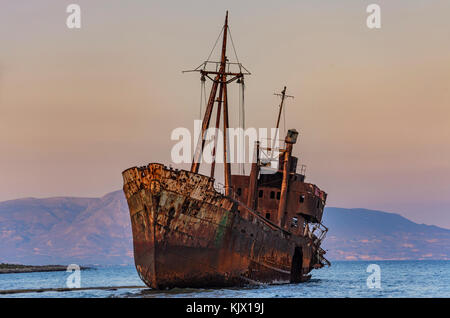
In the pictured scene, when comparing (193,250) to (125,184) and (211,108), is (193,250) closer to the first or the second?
(125,184)

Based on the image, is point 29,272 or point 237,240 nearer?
point 237,240

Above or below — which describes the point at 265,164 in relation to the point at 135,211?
above

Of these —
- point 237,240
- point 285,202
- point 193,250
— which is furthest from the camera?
point 285,202

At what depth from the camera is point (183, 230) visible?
3222cm

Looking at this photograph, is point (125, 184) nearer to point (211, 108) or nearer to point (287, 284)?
point (211, 108)

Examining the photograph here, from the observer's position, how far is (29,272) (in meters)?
116

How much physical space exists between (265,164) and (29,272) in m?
81.7

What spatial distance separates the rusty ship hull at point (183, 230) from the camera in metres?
31.9

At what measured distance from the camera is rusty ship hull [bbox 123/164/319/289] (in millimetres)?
31938

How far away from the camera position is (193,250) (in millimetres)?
32500

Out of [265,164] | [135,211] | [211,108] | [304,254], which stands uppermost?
[211,108]
